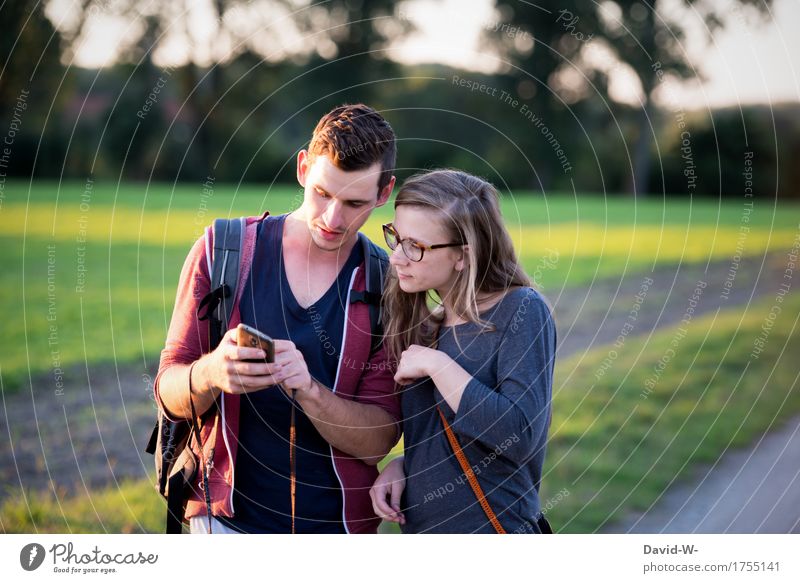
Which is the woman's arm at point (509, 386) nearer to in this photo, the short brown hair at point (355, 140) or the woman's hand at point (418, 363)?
the woman's hand at point (418, 363)

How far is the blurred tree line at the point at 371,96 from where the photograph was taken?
20.5 ft

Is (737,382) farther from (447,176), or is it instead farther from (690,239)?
(690,239)

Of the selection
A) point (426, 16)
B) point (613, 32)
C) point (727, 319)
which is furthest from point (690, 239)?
point (426, 16)

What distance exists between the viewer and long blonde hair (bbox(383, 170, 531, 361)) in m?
2.49

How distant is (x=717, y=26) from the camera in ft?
15.1

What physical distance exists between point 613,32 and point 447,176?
5827 millimetres

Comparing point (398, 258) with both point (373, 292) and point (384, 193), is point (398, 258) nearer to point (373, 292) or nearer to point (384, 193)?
point (373, 292)

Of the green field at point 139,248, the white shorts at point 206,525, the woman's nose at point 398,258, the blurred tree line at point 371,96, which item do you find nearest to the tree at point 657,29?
the blurred tree line at point 371,96

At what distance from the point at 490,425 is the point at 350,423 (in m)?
0.43

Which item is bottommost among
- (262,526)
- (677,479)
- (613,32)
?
(677,479)

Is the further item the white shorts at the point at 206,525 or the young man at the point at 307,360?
the white shorts at the point at 206,525

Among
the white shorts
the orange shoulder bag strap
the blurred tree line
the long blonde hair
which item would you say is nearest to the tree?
the blurred tree line

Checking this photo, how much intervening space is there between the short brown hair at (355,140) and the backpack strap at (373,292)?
22 cm

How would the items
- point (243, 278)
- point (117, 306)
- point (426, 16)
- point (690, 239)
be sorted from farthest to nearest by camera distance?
point (690, 239) < point (117, 306) < point (426, 16) < point (243, 278)
